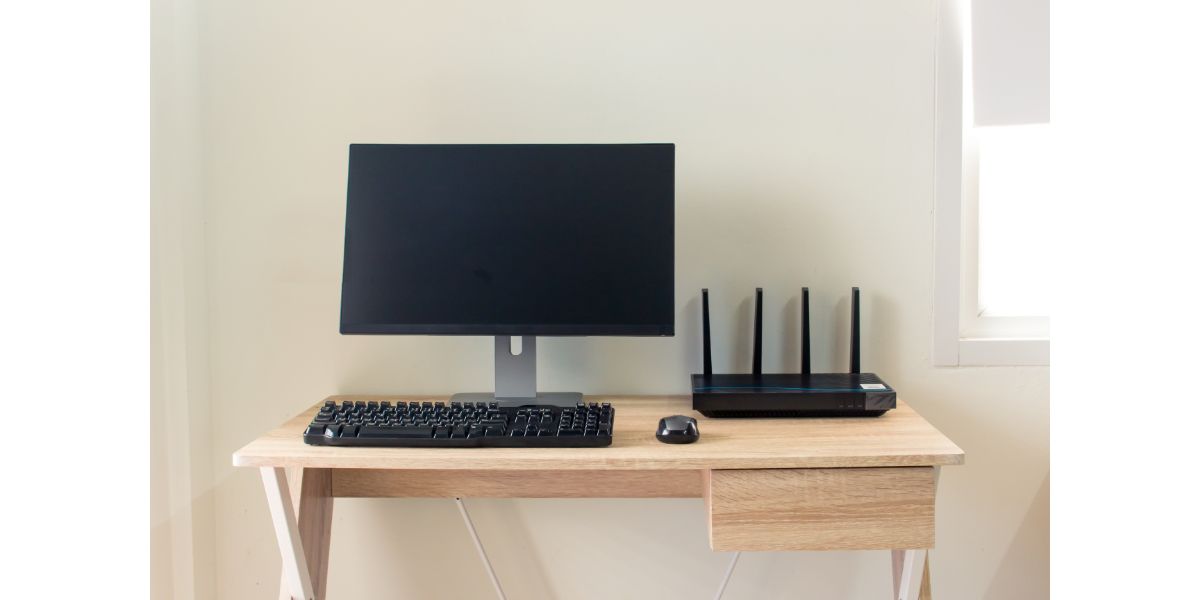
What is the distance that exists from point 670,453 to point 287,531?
2.22 feet

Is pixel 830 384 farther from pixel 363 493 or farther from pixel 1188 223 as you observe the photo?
pixel 363 493

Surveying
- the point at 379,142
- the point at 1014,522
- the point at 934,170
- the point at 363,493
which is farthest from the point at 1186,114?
the point at 363,493

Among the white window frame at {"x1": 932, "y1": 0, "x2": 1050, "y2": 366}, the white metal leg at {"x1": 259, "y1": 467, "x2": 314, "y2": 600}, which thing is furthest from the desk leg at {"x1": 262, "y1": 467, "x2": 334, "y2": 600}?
the white window frame at {"x1": 932, "y1": 0, "x2": 1050, "y2": 366}

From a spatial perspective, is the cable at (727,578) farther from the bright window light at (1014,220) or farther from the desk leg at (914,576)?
the bright window light at (1014,220)

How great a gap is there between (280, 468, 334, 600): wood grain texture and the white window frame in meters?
1.33

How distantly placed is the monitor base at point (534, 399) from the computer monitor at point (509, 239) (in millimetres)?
16

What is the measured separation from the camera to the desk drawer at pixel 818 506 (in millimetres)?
1315

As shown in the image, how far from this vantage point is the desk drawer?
132 centimetres

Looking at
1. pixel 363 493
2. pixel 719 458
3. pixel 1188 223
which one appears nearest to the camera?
pixel 1188 223

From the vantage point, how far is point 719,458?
1.31 m

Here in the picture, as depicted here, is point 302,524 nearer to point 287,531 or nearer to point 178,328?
point 287,531

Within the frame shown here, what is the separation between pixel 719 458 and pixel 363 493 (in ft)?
2.77

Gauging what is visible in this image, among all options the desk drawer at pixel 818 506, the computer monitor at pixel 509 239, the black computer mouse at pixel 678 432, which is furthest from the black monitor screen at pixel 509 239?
the desk drawer at pixel 818 506

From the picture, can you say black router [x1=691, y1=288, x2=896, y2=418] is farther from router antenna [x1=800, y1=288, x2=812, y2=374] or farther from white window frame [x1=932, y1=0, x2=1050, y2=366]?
white window frame [x1=932, y1=0, x2=1050, y2=366]
